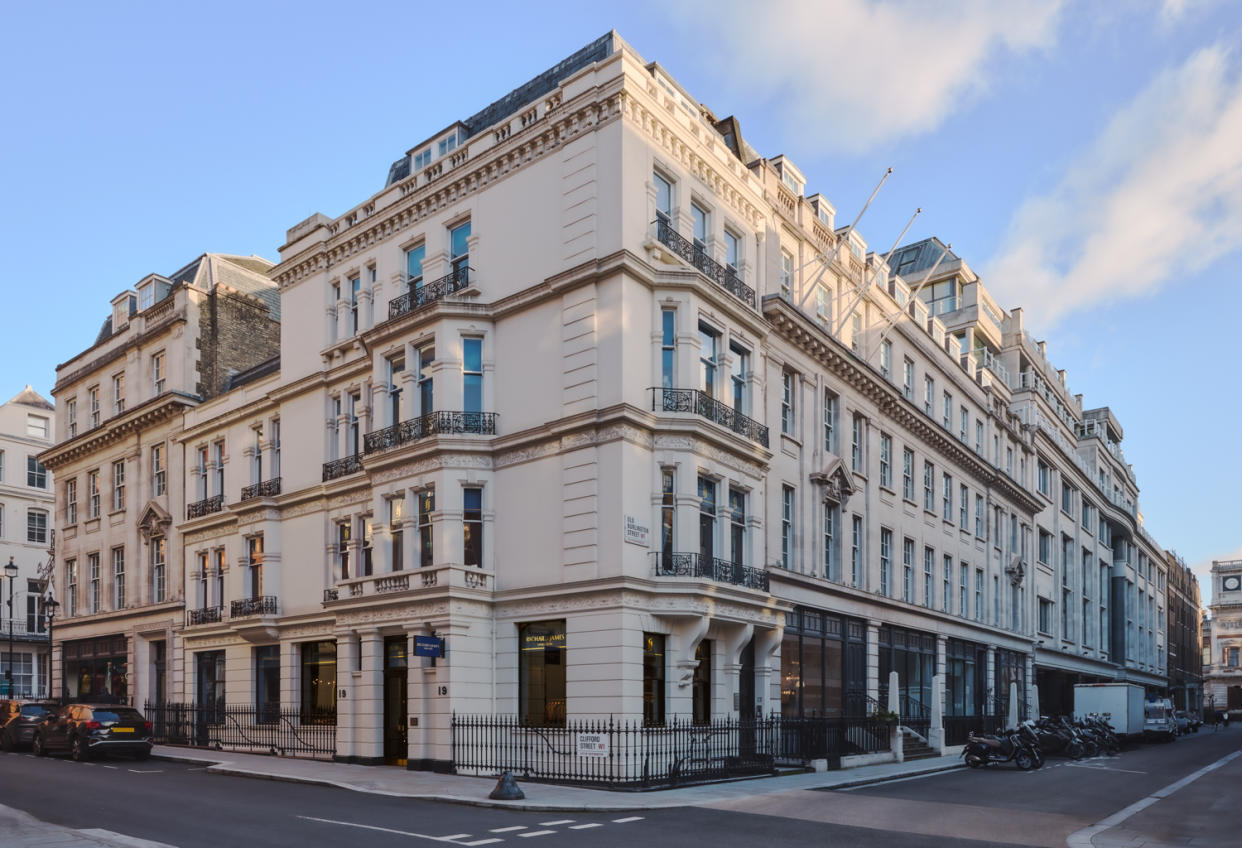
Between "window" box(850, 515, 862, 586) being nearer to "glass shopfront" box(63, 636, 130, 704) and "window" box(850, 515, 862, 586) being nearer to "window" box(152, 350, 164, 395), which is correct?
"window" box(152, 350, 164, 395)

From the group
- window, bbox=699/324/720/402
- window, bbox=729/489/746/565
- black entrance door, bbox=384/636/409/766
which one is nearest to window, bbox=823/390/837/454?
window, bbox=729/489/746/565

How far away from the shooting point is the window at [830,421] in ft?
113

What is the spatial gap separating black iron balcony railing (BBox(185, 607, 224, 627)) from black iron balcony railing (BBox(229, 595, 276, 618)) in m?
1.03

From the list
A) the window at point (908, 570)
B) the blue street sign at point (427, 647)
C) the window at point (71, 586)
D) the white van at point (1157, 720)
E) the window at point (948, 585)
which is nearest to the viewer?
the blue street sign at point (427, 647)

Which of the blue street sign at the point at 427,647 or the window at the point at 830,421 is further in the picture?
the window at the point at 830,421

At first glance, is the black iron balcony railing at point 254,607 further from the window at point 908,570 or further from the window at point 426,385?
the window at point 908,570

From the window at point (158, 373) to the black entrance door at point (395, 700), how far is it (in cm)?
1921

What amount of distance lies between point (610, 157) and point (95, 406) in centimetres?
3060

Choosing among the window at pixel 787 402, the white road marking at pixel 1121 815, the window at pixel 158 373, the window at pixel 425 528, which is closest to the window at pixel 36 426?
the window at pixel 158 373

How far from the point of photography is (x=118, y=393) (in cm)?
4441

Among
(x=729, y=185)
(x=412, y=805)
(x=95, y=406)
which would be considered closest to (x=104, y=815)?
(x=412, y=805)

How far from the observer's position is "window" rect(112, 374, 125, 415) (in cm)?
4391

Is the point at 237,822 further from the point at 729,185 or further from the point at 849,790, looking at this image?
the point at 729,185

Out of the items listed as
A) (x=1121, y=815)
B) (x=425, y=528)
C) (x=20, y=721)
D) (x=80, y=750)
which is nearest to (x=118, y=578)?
(x=20, y=721)
